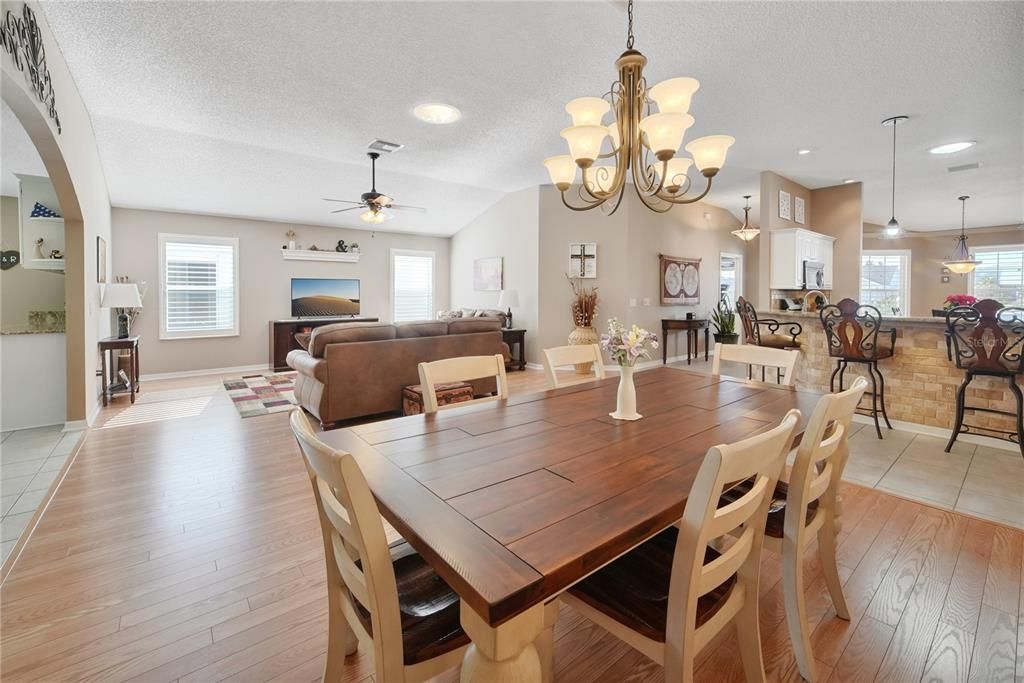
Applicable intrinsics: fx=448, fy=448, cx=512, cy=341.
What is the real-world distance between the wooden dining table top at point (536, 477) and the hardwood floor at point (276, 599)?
Answer: 71 cm

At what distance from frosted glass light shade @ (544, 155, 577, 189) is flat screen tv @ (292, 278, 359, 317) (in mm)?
6063

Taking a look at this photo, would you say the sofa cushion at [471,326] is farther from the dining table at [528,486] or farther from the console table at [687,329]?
the console table at [687,329]

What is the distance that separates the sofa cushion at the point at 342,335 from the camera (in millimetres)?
3836

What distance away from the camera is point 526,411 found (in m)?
1.79

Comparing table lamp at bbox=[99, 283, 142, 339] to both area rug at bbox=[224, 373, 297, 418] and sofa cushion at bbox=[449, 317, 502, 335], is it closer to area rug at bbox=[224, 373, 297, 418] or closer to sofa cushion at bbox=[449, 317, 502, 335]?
area rug at bbox=[224, 373, 297, 418]

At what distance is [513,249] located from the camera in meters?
7.14

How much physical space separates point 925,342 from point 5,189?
9360 millimetres

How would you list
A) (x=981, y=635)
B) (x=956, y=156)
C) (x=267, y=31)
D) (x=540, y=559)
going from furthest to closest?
1. (x=956, y=156)
2. (x=267, y=31)
3. (x=981, y=635)
4. (x=540, y=559)

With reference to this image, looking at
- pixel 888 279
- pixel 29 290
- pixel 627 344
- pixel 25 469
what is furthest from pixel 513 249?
pixel 888 279

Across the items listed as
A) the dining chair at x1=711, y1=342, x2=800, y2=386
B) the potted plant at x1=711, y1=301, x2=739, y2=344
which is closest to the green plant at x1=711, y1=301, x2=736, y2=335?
the potted plant at x1=711, y1=301, x2=739, y2=344

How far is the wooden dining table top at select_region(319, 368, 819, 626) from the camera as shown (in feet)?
2.65

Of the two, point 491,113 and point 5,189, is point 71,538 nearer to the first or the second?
point 491,113

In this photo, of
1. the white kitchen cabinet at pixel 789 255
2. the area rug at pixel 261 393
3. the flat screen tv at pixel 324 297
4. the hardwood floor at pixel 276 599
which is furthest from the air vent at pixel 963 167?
the flat screen tv at pixel 324 297

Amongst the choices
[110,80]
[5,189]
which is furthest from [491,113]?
[5,189]
